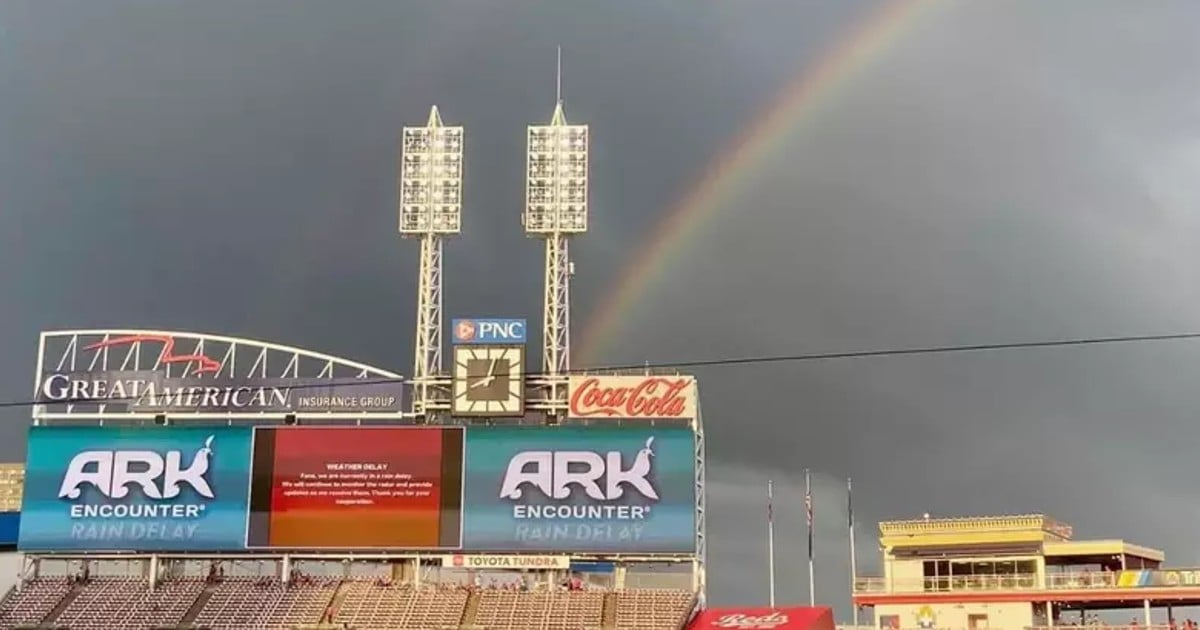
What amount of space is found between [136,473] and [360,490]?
8.31 metres

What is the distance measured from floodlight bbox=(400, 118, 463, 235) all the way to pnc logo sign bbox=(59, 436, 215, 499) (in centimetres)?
1147

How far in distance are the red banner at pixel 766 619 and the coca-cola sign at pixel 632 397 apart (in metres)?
7.17

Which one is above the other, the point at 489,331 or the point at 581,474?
the point at 489,331

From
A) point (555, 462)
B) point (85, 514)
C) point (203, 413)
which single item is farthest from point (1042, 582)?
point (85, 514)

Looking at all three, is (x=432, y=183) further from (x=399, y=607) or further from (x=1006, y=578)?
(x=1006, y=578)

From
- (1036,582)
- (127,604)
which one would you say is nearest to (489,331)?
(127,604)

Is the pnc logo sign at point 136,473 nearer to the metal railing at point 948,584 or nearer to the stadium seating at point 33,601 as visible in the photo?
the stadium seating at point 33,601

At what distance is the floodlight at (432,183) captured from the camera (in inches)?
1928

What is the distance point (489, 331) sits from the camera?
4559 cm

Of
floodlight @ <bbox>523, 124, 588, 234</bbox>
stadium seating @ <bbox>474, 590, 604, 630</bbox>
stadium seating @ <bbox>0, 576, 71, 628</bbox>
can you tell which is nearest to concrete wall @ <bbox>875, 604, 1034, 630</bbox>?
stadium seating @ <bbox>474, 590, 604, 630</bbox>

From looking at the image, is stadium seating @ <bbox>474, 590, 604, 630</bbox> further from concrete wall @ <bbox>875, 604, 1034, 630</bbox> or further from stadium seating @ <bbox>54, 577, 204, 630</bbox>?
concrete wall @ <bbox>875, 604, 1034, 630</bbox>

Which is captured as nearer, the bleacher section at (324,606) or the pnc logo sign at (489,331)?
the bleacher section at (324,606)

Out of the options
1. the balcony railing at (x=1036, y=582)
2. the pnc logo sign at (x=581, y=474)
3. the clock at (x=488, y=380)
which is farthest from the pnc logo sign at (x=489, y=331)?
the balcony railing at (x=1036, y=582)

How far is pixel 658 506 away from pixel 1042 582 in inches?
726
